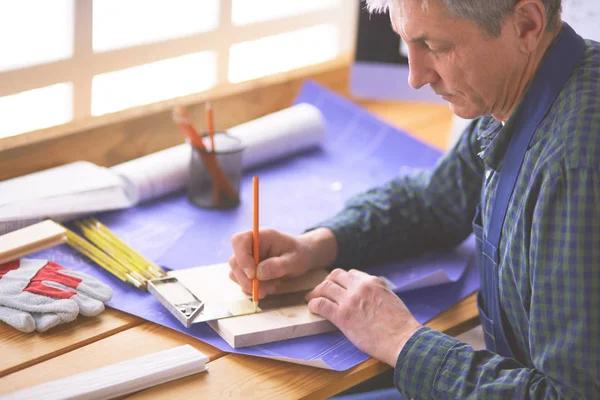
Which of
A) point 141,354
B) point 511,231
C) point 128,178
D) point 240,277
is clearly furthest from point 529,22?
point 128,178

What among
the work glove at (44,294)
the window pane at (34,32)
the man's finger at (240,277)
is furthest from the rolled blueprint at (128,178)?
the man's finger at (240,277)

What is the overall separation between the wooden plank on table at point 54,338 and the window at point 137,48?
60 cm

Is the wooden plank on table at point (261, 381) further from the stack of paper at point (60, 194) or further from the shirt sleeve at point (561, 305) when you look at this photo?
the stack of paper at point (60, 194)

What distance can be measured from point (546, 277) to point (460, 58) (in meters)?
0.33

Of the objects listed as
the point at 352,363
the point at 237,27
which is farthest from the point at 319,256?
the point at 237,27

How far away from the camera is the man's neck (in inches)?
47.1

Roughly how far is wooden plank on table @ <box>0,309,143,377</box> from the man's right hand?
183 millimetres

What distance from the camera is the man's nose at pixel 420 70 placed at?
47.6 inches

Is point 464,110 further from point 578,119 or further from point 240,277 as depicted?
point 240,277

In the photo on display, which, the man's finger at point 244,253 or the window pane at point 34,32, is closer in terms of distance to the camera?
the man's finger at point 244,253

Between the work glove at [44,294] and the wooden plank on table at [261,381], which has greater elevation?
the work glove at [44,294]

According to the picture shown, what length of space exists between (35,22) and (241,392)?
927 millimetres

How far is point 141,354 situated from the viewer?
3.88 ft

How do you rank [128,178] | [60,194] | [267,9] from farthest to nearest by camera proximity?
[267,9] → [128,178] → [60,194]
